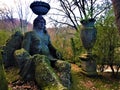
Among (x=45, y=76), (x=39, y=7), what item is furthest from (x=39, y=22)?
(x=45, y=76)

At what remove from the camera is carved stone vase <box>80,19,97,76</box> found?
1113cm

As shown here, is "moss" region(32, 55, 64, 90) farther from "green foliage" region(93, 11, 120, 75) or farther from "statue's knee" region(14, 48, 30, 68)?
"green foliage" region(93, 11, 120, 75)

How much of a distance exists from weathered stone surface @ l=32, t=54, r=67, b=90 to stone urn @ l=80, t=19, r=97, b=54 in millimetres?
5763

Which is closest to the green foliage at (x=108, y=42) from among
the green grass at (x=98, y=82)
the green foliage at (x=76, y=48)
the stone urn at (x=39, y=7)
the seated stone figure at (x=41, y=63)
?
the green grass at (x=98, y=82)

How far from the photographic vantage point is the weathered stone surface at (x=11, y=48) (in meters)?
6.44

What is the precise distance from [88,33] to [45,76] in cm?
620

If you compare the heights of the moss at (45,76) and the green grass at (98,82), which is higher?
the moss at (45,76)

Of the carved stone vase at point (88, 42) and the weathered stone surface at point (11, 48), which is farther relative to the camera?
the carved stone vase at point (88, 42)

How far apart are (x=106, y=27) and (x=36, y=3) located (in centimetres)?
518

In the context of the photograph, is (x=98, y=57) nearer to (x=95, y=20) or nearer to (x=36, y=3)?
(x=95, y=20)

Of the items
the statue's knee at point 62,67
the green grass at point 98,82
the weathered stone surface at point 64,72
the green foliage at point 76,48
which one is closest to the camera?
the weathered stone surface at point 64,72

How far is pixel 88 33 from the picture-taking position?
36.6 feet

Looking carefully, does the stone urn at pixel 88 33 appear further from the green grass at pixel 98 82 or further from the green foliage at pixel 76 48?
the green grass at pixel 98 82

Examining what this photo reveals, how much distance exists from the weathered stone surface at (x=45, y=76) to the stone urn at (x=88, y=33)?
5.76 metres
